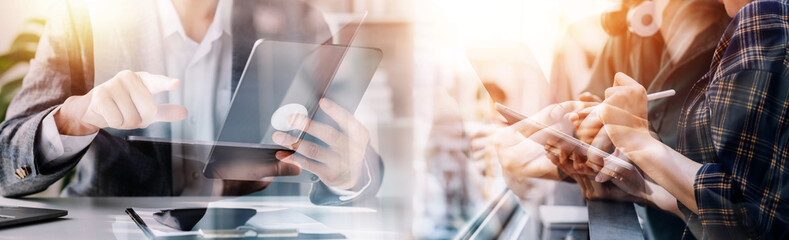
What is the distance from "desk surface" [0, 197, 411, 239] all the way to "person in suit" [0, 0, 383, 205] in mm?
56

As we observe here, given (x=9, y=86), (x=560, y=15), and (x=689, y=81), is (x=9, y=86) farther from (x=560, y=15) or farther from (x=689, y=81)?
(x=689, y=81)

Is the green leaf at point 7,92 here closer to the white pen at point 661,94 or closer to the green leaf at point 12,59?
the green leaf at point 12,59

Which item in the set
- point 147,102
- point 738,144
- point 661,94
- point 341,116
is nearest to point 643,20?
point 661,94

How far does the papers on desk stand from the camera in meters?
0.66

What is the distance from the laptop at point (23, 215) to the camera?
719mm

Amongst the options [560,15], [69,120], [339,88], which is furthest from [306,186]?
[560,15]

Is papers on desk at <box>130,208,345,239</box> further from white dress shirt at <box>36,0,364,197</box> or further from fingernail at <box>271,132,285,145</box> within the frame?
white dress shirt at <box>36,0,364,197</box>

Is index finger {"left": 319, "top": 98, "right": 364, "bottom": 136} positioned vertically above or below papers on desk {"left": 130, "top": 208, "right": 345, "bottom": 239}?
above

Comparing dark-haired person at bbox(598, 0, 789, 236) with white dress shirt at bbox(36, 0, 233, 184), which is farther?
white dress shirt at bbox(36, 0, 233, 184)

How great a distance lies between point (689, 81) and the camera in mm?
740

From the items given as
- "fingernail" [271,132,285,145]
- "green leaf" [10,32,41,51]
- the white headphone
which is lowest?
"fingernail" [271,132,285,145]

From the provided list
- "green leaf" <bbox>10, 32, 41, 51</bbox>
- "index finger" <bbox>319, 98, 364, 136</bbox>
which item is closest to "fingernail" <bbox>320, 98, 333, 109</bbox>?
"index finger" <bbox>319, 98, 364, 136</bbox>

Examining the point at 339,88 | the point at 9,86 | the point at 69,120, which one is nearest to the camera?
the point at 339,88

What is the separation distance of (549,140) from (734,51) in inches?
10.5
